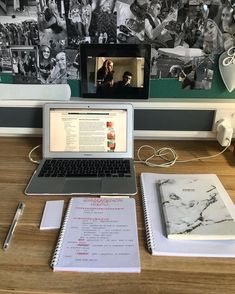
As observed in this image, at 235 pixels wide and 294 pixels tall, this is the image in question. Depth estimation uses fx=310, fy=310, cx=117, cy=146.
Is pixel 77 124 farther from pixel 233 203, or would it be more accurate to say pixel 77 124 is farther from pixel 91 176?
pixel 233 203

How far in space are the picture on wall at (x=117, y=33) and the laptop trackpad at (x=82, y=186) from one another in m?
0.43

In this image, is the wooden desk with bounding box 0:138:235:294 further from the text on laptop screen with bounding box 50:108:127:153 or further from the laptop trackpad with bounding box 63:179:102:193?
the text on laptop screen with bounding box 50:108:127:153

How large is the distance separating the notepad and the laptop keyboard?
14 cm

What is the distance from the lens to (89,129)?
1041 millimetres

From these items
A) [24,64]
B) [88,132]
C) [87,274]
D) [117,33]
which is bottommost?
[87,274]

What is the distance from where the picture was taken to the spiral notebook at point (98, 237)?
63cm

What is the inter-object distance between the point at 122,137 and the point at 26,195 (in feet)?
1.19

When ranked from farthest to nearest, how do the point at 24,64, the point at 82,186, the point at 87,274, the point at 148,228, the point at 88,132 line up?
the point at 24,64 → the point at 88,132 → the point at 82,186 → the point at 148,228 → the point at 87,274

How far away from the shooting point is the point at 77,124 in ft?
3.42

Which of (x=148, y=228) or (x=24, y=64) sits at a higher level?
(x=24, y=64)

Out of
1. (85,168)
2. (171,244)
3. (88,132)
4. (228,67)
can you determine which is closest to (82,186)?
(85,168)

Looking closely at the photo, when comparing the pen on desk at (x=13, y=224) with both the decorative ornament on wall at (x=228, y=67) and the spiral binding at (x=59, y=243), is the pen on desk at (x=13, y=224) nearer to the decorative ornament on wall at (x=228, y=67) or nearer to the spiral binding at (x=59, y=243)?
the spiral binding at (x=59, y=243)

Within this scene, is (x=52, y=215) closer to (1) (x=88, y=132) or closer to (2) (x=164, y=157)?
(1) (x=88, y=132)

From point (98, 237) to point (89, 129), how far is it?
43 cm
